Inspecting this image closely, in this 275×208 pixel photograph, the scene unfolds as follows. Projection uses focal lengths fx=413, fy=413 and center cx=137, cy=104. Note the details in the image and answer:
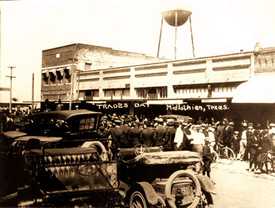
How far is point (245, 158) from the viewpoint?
14.2 metres

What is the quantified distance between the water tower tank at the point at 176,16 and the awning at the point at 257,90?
8236mm

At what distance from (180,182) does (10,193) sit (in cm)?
274

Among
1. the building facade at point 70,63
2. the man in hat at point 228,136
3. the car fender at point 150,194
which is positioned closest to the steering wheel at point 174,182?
the car fender at point 150,194

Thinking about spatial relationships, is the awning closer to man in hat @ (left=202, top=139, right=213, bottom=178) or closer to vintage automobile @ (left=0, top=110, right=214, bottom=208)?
man in hat @ (left=202, top=139, right=213, bottom=178)

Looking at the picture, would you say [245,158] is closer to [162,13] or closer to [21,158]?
[21,158]

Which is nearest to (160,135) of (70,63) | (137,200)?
(137,200)

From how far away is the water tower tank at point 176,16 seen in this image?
943 inches

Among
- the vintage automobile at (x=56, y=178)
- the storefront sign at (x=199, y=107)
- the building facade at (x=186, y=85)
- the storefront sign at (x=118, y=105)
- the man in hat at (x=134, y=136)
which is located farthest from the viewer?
the storefront sign at (x=118, y=105)

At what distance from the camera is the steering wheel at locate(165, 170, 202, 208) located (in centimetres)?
612

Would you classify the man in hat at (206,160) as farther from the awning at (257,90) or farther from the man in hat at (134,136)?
the awning at (257,90)

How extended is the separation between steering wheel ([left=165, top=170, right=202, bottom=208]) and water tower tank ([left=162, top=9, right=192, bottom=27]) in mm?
18610

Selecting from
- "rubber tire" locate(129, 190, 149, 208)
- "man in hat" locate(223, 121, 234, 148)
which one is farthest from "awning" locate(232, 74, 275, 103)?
"rubber tire" locate(129, 190, 149, 208)

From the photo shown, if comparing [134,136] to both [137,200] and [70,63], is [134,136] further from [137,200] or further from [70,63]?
A: [70,63]

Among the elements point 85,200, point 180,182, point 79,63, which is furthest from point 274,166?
point 79,63
